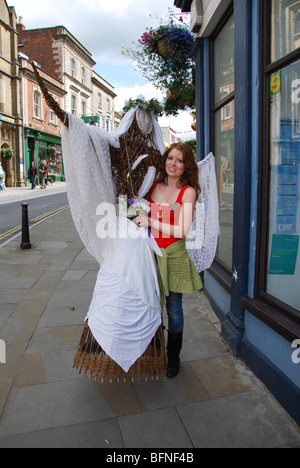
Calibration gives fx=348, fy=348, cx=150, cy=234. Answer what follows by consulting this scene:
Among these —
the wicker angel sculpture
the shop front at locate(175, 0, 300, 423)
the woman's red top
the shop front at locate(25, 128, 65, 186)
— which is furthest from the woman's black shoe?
the shop front at locate(25, 128, 65, 186)

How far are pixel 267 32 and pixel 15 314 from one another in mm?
3660

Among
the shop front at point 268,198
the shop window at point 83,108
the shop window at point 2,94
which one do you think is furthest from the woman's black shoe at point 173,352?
the shop window at point 83,108

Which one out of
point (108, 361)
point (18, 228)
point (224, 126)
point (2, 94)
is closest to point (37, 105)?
point (2, 94)

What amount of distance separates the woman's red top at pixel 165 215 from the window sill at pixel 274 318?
2.77 feet

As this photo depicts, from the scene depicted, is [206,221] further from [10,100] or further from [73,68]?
[73,68]

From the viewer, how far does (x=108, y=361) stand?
229 cm

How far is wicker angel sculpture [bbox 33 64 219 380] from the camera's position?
222 cm

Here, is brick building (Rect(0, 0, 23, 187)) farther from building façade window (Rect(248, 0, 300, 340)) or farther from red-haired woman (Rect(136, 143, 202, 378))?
building façade window (Rect(248, 0, 300, 340))

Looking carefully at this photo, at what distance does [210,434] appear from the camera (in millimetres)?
2100

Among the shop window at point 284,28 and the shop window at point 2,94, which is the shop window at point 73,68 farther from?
the shop window at point 284,28

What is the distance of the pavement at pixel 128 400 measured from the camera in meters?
2.06

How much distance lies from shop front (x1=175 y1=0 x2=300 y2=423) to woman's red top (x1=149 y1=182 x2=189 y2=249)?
2.34 ft

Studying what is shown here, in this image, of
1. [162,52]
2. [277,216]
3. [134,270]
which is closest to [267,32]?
[277,216]

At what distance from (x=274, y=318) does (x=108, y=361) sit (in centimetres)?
119
